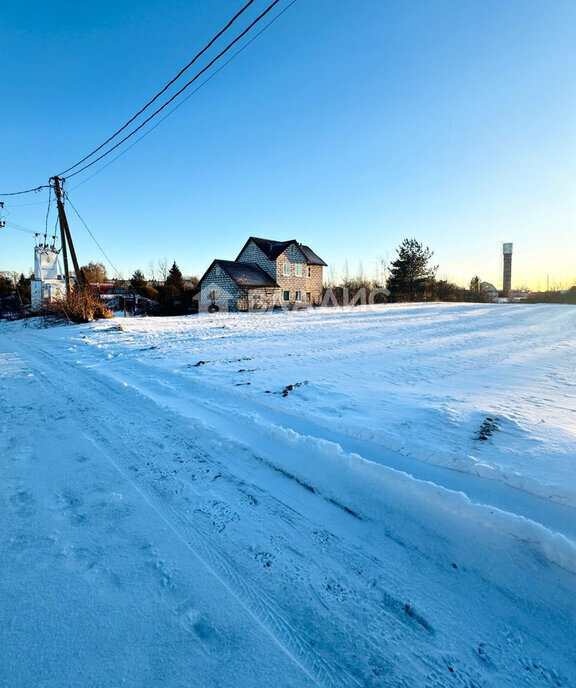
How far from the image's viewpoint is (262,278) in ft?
95.2

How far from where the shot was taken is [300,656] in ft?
4.81

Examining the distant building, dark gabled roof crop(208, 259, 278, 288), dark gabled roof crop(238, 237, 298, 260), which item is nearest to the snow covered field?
dark gabled roof crop(208, 259, 278, 288)

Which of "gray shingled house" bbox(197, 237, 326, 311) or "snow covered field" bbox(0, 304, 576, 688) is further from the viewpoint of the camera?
"gray shingled house" bbox(197, 237, 326, 311)

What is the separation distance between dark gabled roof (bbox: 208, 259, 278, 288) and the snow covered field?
2307 cm

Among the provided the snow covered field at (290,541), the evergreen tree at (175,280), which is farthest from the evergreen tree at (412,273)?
the snow covered field at (290,541)

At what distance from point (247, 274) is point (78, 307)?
1402cm

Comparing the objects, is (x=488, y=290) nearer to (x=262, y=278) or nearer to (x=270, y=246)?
(x=270, y=246)

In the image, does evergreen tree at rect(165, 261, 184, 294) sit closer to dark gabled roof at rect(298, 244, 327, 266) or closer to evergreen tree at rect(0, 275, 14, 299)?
dark gabled roof at rect(298, 244, 327, 266)

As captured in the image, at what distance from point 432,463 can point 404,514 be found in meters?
0.78

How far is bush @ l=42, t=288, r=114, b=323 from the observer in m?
17.1

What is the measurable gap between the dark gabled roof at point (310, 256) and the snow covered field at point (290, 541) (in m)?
29.2

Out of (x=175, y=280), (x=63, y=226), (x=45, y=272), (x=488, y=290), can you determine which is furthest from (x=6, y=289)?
(x=488, y=290)

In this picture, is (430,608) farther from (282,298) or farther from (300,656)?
(282,298)

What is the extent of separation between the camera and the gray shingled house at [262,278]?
89.7 feet
